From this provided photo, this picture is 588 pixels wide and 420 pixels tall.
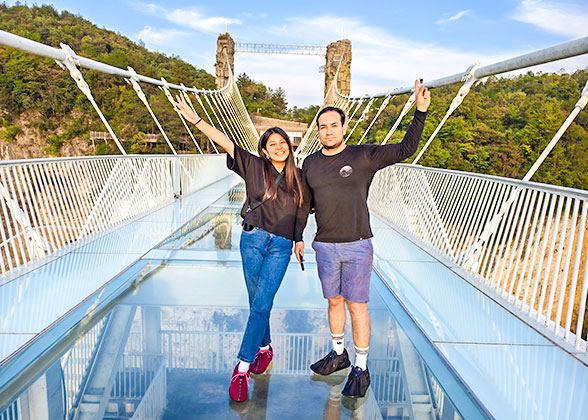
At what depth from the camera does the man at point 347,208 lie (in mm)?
1731

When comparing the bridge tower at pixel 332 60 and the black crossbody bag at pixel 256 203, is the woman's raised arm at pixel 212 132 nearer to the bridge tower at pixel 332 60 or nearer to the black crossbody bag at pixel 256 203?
the black crossbody bag at pixel 256 203

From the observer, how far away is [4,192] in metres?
2.91

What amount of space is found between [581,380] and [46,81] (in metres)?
58.0

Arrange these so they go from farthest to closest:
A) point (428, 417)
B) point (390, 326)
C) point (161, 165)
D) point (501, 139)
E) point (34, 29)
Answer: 1. point (34, 29)
2. point (501, 139)
3. point (161, 165)
4. point (390, 326)
5. point (428, 417)

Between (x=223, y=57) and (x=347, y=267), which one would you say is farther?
(x=223, y=57)

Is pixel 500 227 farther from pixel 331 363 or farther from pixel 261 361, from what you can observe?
pixel 261 361

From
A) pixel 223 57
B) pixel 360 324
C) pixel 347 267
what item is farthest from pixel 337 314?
pixel 223 57

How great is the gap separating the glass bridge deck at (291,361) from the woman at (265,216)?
0.24 metres

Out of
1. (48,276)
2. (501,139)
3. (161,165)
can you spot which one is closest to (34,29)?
(501,139)

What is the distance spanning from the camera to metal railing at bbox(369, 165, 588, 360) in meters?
2.25

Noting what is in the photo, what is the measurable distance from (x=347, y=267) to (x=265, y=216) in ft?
1.17

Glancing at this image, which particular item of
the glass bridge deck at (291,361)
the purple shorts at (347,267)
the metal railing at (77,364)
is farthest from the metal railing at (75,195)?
the purple shorts at (347,267)

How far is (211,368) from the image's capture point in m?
1.80

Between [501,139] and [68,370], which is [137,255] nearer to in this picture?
[68,370]
